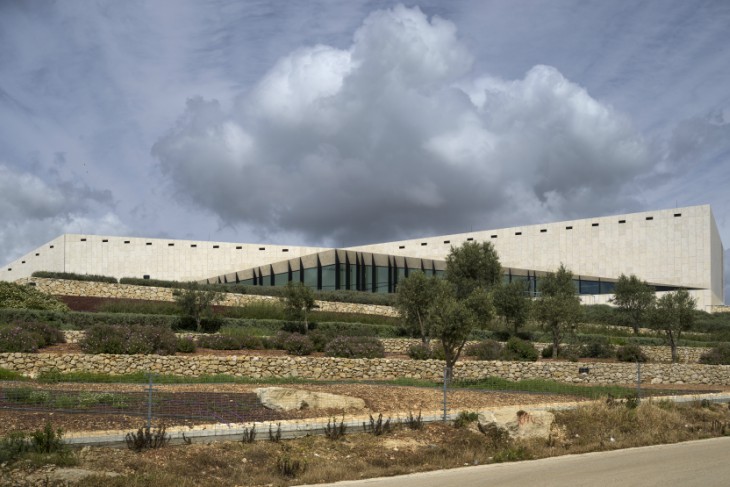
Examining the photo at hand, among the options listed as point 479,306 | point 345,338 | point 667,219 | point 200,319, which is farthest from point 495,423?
point 667,219

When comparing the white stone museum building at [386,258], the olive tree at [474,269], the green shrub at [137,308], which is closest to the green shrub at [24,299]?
the green shrub at [137,308]

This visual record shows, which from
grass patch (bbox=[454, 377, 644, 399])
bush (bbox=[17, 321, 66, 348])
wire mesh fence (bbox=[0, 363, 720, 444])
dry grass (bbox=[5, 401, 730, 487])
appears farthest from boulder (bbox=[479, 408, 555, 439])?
bush (bbox=[17, 321, 66, 348])

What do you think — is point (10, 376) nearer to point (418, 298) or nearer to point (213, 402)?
point (213, 402)

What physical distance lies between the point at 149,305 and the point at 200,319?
6116 millimetres

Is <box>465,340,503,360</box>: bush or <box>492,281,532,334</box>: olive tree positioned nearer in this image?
<box>465,340,503,360</box>: bush

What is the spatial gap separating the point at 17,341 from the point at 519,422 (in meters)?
Result: 18.6

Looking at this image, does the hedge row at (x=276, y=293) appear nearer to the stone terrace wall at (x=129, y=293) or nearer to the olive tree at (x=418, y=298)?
the stone terrace wall at (x=129, y=293)

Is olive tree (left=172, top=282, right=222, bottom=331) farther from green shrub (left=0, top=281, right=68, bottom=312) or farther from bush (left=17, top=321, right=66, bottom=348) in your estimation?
bush (left=17, top=321, right=66, bottom=348)

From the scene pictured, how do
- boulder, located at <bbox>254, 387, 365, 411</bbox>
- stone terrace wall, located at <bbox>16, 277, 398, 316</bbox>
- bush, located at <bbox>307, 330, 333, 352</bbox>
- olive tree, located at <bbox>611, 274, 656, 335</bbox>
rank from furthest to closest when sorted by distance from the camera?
stone terrace wall, located at <bbox>16, 277, 398, 316</bbox>, olive tree, located at <bbox>611, 274, 656, 335</bbox>, bush, located at <bbox>307, 330, 333, 352</bbox>, boulder, located at <bbox>254, 387, 365, 411</bbox>

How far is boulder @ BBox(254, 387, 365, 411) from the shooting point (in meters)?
16.0

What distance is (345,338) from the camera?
101 ft

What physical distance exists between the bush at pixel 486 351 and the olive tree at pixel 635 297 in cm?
1794

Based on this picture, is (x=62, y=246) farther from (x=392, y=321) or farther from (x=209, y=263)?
(x=392, y=321)

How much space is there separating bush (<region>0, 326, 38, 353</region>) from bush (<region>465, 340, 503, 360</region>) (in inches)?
729
